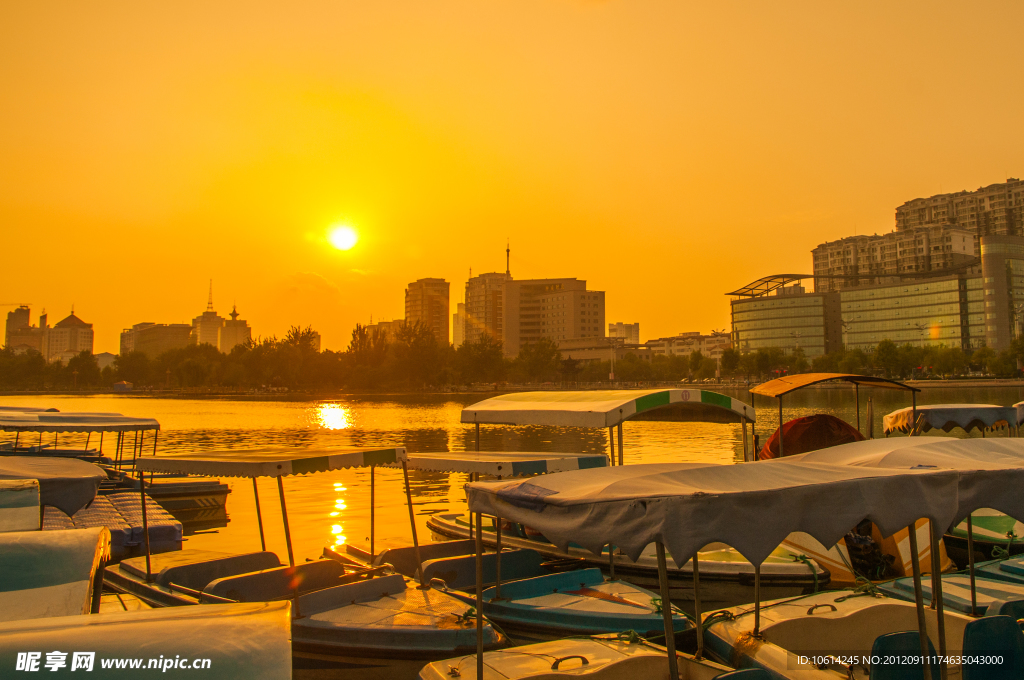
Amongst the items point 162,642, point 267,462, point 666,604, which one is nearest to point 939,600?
point 666,604

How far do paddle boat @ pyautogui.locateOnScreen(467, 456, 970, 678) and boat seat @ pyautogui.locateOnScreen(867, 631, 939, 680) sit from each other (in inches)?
3.4

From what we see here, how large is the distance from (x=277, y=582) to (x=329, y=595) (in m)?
0.96

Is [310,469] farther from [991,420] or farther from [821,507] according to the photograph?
[991,420]

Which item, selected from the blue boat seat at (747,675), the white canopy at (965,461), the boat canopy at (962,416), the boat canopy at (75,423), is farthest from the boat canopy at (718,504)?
the boat canopy at (75,423)

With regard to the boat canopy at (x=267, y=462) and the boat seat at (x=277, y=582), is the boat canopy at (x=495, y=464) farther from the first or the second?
the boat seat at (x=277, y=582)

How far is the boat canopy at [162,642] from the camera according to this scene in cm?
249

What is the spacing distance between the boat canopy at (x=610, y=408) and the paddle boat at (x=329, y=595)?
3.94m

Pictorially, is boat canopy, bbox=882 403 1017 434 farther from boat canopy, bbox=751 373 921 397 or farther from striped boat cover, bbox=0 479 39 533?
striped boat cover, bbox=0 479 39 533

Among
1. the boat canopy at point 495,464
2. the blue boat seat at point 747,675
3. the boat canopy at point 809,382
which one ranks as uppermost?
the boat canopy at point 809,382

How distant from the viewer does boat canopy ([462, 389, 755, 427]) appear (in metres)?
11.9

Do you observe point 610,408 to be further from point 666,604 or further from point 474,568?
point 666,604

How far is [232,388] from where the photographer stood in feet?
479

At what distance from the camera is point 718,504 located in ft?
14.9

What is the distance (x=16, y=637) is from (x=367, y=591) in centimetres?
711
